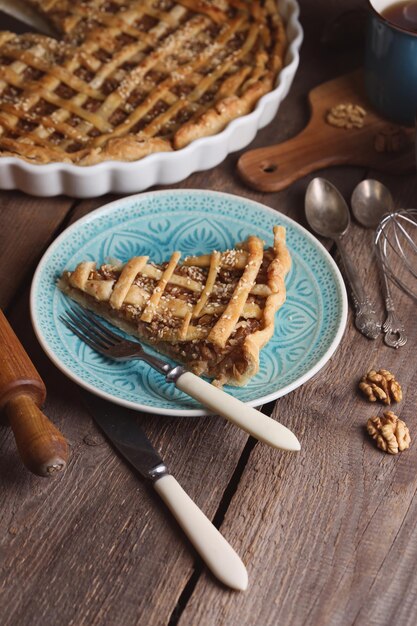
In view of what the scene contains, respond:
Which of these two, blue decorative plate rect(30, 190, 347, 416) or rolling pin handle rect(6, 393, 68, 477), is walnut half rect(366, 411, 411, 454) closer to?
blue decorative plate rect(30, 190, 347, 416)

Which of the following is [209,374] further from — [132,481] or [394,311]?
[394,311]

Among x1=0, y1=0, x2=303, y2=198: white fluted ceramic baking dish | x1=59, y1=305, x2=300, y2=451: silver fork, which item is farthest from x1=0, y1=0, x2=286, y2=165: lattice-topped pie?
x1=59, y1=305, x2=300, y2=451: silver fork

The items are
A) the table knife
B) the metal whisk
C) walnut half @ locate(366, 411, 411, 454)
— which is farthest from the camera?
the metal whisk

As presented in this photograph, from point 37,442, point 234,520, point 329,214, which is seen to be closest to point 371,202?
point 329,214

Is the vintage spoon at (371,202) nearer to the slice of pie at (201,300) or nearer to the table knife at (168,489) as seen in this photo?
the slice of pie at (201,300)

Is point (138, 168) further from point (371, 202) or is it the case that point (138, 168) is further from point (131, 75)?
point (371, 202)

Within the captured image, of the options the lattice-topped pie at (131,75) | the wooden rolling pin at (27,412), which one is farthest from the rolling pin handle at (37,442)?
the lattice-topped pie at (131,75)

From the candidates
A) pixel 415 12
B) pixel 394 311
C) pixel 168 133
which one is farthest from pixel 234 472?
pixel 415 12
